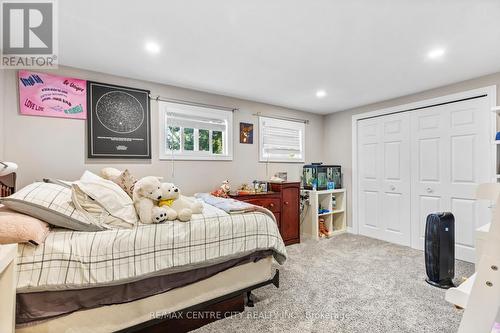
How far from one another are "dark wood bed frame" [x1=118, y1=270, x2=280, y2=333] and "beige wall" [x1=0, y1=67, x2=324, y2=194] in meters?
1.71

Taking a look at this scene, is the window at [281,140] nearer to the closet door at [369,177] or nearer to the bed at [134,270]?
the closet door at [369,177]

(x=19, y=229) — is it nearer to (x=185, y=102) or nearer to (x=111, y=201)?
(x=111, y=201)

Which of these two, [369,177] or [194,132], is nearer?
[194,132]

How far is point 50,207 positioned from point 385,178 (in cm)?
417

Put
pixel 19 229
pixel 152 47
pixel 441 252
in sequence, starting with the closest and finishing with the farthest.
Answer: pixel 19 229 < pixel 152 47 < pixel 441 252

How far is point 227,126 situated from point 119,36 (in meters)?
1.87

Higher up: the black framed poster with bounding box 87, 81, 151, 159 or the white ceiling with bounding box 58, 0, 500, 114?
the white ceiling with bounding box 58, 0, 500, 114

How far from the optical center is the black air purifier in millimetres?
2357

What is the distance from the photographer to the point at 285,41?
6.88 ft

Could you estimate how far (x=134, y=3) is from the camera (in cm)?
161

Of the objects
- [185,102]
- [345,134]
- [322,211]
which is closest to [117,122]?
[185,102]

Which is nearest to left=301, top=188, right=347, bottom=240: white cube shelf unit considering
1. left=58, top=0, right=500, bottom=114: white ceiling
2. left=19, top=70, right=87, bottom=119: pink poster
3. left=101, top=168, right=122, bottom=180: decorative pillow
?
left=58, top=0, right=500, bottom=114: white ceiling

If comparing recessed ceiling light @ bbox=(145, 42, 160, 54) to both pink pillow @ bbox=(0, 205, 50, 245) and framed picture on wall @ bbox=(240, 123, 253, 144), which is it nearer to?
pink pillow @ bbox=(0, 205, 50, 245)

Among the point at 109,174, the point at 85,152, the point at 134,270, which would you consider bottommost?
the point at 134,270
